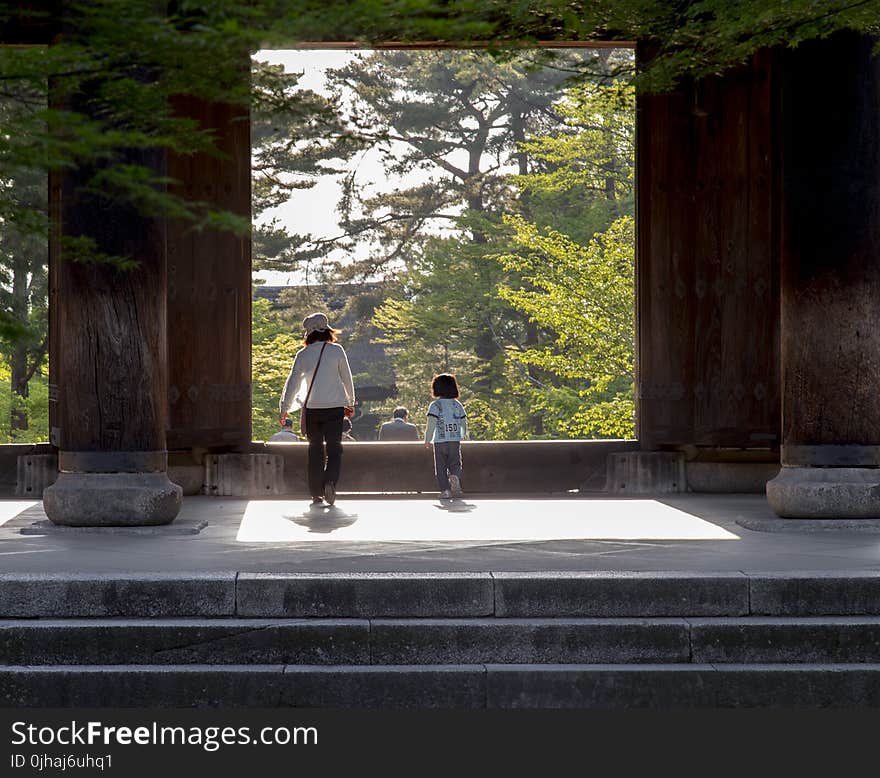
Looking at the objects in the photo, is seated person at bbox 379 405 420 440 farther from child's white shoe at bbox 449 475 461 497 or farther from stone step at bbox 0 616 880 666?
stone step at bbox 0 616 880 666

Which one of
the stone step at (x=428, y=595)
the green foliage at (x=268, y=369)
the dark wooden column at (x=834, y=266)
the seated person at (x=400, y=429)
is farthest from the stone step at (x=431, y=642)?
the green foliage at (x=268, y=369)

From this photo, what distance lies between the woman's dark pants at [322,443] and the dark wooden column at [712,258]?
294cm

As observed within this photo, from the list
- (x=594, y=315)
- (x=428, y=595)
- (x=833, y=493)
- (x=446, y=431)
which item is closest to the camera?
(x=428, y=595)

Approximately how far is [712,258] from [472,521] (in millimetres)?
3619

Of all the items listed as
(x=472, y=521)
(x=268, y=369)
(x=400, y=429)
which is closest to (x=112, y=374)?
(x=472, y=521)

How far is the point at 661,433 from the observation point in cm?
1140

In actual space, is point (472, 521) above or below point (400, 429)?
below

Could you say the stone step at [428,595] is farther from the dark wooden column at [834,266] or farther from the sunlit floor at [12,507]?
the sunlit floor at [12,507]

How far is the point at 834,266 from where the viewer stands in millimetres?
8594

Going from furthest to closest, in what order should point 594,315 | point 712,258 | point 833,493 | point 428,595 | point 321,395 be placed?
1. point 594,315
2. point 712,258
3. point 321,395
4. point 833,493
5. point 428,595

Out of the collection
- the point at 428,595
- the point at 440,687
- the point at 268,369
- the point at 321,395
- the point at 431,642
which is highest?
the point at 268,369

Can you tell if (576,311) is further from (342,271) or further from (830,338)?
(830,338)

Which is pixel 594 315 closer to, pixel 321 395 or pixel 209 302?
pixel 209 302

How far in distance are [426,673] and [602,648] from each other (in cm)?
86
